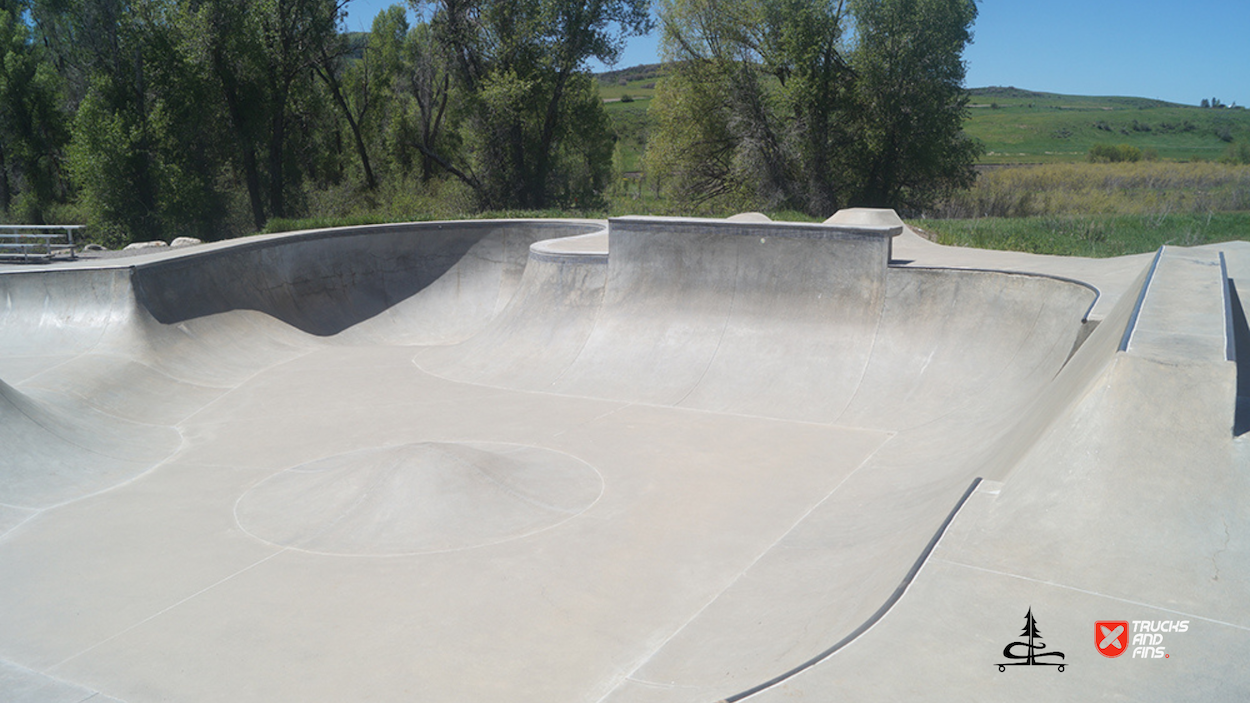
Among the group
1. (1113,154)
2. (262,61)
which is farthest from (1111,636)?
(1113,154)

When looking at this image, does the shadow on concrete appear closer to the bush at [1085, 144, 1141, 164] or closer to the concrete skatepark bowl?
the concrete skatepark bowl

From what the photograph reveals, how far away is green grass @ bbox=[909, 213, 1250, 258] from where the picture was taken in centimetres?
1658

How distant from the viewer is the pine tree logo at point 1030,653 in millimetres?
3094

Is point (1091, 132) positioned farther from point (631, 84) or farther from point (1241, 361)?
point (1241, 361)

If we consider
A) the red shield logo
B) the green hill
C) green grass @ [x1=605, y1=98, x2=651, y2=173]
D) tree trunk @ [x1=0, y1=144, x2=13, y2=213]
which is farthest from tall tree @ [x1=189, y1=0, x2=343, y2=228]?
green grass @ [x1=605, y1=98, x2=651, y2=173]

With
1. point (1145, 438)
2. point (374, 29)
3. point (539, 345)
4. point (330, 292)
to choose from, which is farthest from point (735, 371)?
point (374, 29)

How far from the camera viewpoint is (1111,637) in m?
3.20

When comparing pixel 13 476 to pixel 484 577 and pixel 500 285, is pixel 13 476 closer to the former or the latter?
pixel 484 577

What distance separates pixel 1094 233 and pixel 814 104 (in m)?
14.2

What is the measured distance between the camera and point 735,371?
12.3m

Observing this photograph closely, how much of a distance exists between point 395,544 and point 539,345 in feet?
23.4

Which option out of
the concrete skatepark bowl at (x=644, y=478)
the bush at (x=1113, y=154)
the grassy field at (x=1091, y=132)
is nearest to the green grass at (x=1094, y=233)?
the concrete skatepark bowl at (x=644, y=478)

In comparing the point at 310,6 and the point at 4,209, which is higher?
the point at 310,6

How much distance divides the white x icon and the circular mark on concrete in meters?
5.27
